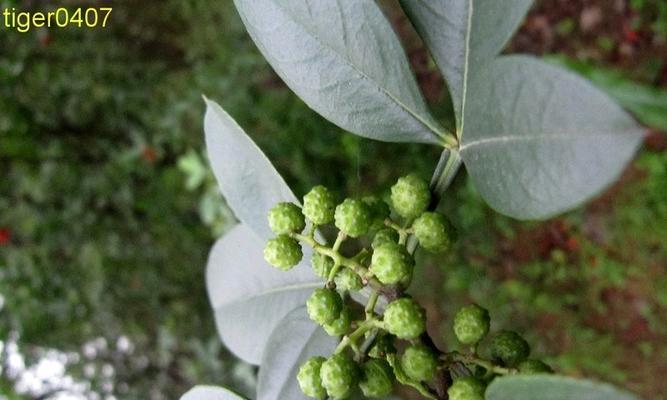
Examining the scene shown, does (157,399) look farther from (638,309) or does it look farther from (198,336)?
(638,309)

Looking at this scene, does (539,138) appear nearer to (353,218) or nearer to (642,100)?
(353,218)

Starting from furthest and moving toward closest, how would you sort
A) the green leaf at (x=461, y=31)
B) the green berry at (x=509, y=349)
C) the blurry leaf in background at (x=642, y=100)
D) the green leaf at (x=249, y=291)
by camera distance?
the blurry leaf in background at (x=642, y=100), the green leaf at (x=249, y=291), the green berry at (x=509, y=349), the green leaf at (x=461, y=31)

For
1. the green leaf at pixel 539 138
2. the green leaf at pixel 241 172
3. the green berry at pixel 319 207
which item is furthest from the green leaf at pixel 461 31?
the green leaf at pixel 241 172

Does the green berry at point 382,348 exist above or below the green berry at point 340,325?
below

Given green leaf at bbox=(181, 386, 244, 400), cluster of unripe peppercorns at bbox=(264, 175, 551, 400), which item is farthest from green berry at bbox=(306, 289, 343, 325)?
green leaf at bbox=(181, 386, 244, 400)

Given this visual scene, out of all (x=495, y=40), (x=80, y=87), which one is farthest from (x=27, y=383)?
(x=495, y=40)

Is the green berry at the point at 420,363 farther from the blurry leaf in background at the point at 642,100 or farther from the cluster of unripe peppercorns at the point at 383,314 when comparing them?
the blurry leaf in background at the point at 642,100

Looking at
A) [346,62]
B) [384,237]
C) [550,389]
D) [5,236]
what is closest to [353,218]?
[384,237]
